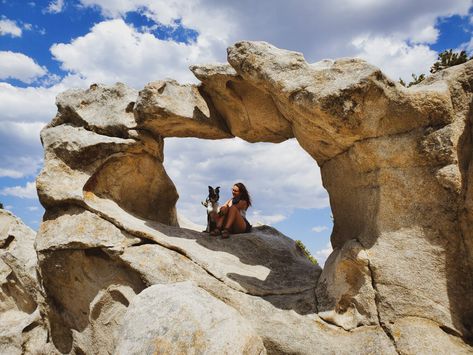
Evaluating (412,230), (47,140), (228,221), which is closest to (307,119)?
(412,230)

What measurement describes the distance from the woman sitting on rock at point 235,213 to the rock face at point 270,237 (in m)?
0.44

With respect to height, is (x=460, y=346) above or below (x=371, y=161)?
below

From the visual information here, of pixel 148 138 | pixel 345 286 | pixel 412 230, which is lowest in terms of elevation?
pixel 345 286

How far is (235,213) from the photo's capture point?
33.2ft

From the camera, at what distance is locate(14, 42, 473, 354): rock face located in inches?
246

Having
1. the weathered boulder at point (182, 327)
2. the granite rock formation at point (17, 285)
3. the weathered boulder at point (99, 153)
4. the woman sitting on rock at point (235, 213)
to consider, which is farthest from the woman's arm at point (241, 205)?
the granite rock formation at point (17, 285)

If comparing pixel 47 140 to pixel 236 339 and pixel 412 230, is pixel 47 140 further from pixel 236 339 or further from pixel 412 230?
pixel 412 230

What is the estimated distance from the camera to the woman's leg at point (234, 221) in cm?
1004

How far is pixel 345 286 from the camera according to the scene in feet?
23.1

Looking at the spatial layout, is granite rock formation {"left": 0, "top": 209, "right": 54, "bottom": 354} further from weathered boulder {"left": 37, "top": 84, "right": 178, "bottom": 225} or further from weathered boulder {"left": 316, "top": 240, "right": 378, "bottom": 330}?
weathered boulder {"left": 316, "top": 240, "right": 378, "bottom": 330}

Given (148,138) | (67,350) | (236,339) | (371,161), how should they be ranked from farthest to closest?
(148,138), (67,350), (371,161), (236,339)

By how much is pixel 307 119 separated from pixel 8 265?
9316 millimetres

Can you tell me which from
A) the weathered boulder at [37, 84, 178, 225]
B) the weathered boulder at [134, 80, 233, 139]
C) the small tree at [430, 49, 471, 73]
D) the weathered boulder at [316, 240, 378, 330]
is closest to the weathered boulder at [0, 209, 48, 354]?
the weathered boulder at [37, 84, 178, 225]

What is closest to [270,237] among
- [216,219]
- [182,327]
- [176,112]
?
[216,219]
